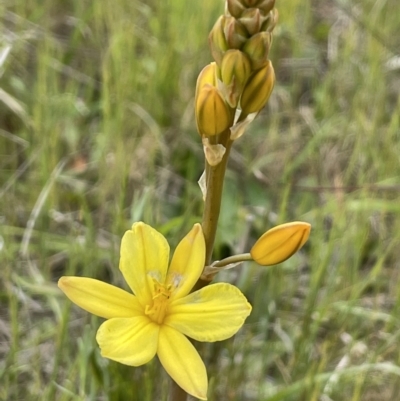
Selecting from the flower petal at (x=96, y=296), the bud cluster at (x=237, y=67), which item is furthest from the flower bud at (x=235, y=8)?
the flower petal at (x=96, y=296)

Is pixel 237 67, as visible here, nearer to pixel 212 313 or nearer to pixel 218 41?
pixel 218 41

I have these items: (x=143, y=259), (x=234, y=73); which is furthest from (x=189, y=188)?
(x=234, y=73)

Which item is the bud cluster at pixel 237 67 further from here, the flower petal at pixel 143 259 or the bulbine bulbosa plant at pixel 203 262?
the flower petal at pixel 143 259

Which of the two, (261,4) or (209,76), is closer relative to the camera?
(261,4)

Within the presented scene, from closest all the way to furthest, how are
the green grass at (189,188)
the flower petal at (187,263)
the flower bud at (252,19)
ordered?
1. the flower bud at (252,19)
2. the flower petal at (187,263)
3. the green grass at (189,188)

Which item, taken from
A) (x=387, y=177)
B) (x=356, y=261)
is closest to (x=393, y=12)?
(x=387, y=177)

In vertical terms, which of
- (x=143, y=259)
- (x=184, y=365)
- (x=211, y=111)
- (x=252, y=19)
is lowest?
(x=184, y=365)
